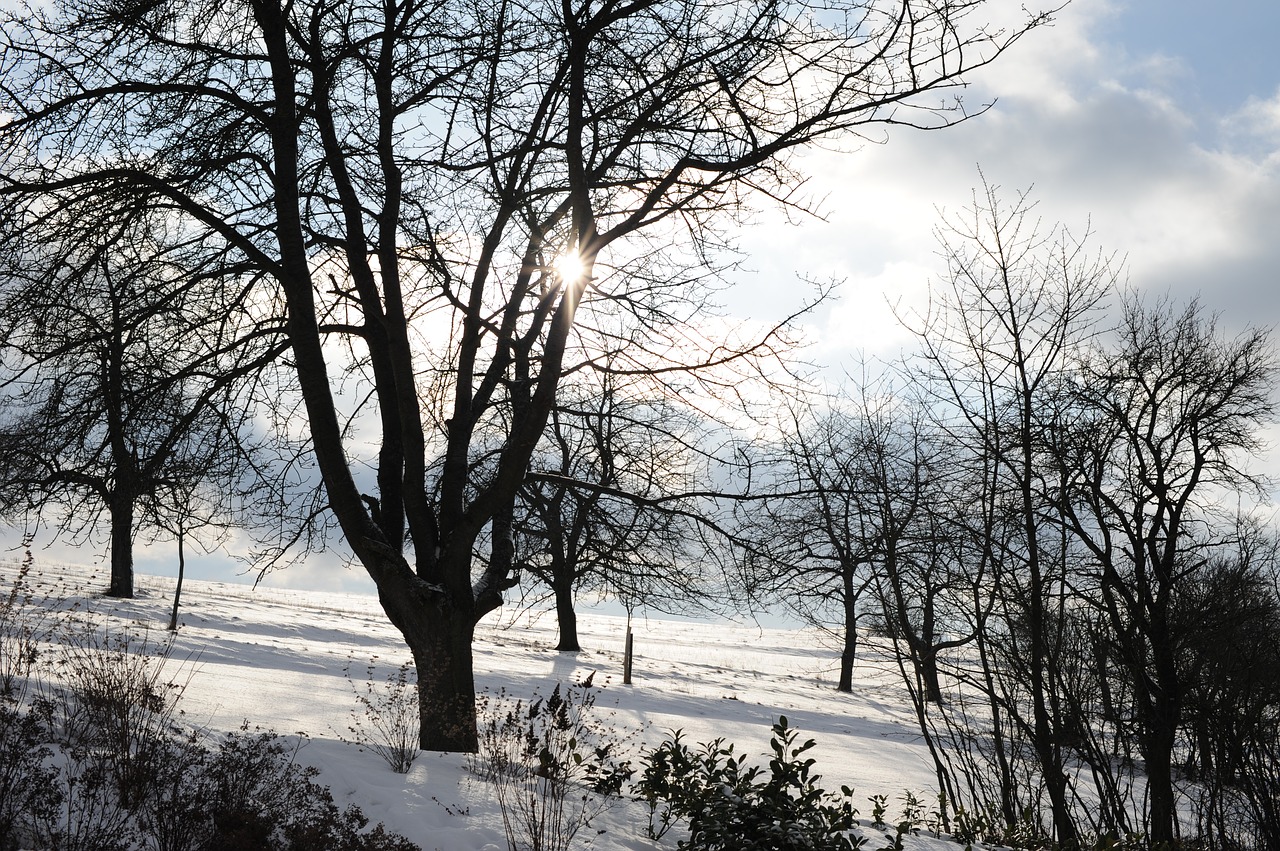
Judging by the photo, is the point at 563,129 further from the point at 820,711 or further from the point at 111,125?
Answer: the point at 820,711

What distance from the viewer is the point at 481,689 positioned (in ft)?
43.3

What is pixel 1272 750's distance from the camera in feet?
28.4

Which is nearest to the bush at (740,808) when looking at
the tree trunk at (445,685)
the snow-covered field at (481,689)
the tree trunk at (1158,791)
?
the snow-covered field at (481,689)

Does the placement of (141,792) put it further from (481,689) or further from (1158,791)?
(1158,791)

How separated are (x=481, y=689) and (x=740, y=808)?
28.4ft

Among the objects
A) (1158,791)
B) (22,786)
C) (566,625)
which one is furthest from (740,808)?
(566,625)

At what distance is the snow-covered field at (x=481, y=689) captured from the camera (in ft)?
19.2

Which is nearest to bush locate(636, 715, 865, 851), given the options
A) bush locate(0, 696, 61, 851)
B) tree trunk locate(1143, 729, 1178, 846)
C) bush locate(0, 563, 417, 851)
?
bush locate(0, 563, 417, 851)

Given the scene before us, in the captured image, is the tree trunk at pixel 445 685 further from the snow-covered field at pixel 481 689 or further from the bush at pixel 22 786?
the bush at pixel 22 786

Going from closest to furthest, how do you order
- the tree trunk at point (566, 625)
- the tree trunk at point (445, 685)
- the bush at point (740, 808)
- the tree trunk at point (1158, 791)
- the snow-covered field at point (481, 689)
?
1. the bush at point (740, 808)
2. the snow-covered field at point (481, 689)
3. the tree trunk at point (445, 685)
4. the tree trunk at point (1158, 791)
5. the tree trunk at point (566, 625)

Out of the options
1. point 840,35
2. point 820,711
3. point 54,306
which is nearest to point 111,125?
point 54,306

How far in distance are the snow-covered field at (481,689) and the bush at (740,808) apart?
258 mm

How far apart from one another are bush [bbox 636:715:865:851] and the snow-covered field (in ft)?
0.85

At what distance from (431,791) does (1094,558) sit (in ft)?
30.2
